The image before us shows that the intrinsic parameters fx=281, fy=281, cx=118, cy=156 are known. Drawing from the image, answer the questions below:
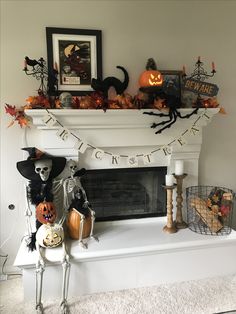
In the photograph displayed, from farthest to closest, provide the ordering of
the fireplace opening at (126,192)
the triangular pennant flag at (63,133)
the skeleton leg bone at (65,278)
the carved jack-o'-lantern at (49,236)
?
1. the fireplace opening at (126,192)
2. the triangular pennant flag at (63,133)
3. the carved jack-o'-lantern at (49,236)
4. the skeleton leg bone at (65,278)

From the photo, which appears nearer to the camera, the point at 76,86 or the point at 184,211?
the point at 76,86

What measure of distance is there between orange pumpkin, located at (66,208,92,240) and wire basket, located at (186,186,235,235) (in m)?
0.83

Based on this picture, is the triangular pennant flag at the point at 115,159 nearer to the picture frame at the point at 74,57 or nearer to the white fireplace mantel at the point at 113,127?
the white fireplace mantel at the point at 113,127

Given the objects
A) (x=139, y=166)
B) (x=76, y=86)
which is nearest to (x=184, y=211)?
(x=139, y=166)

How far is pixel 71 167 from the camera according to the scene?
82.6 inches

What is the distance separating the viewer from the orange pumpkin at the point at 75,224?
204cm

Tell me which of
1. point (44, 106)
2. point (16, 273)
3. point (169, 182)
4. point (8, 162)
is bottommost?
point (16, 273)

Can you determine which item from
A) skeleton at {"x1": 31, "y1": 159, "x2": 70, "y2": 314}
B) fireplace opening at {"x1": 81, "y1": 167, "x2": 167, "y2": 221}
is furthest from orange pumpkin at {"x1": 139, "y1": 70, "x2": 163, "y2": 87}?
skeleton at {"x1": 31, "y1": 159, "x2": 70, "y2": 314}

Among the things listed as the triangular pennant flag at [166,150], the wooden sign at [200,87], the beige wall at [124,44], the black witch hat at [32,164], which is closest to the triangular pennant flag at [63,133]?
the black witch hat at [32,164]

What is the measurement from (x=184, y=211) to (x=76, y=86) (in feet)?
4.48

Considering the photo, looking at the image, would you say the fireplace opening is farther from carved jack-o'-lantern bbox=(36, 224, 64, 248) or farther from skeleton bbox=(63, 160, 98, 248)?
carved jack-o'-lantern bbox=(36, 224, 64, 248)

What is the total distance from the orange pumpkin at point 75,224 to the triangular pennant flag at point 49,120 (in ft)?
2.10

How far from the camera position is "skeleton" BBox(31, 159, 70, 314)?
71.1 inches

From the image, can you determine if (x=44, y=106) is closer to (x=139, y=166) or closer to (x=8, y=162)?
(x=8, y=162)
